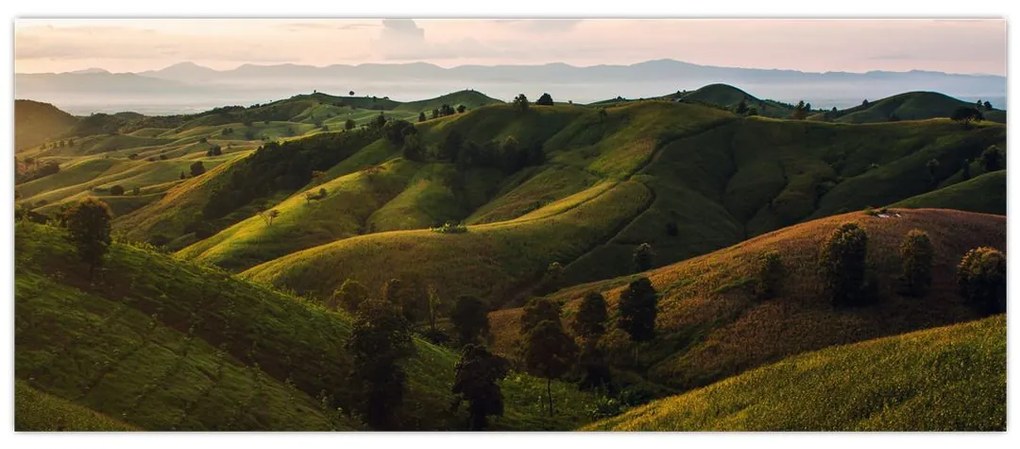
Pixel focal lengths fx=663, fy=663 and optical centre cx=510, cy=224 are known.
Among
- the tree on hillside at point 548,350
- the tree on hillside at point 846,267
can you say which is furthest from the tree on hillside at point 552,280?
the tree on hillside at point 846,267

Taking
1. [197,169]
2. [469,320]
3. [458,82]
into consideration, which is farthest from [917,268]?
[197,169]

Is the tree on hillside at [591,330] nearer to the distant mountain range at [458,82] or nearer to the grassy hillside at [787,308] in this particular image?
the grassy hillside at [787,308]

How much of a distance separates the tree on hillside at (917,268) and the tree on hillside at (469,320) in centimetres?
2982

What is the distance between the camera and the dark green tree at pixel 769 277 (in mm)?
45966

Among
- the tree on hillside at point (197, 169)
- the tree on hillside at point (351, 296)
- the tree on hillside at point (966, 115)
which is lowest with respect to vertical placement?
the tree on hillside at point (351, 296)

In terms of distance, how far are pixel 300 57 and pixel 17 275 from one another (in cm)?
2045

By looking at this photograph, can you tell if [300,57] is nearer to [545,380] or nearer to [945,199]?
[545,380]

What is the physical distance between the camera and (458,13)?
3600cm

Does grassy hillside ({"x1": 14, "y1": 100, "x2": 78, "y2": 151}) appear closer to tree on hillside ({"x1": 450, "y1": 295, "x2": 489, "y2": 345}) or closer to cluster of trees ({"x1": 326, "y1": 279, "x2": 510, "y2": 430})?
cluster of trees ({"x1": 326, "y1": 279, "x2": 510, "y2": 430})

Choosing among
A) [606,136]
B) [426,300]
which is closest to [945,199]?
[606,136]

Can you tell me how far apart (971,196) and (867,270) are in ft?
155

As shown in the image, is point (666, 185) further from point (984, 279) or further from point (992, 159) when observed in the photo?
point (984, 279)

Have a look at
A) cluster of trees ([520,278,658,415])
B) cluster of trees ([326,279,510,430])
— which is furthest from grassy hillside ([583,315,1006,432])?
cluster of trees ([520,278,658,415])

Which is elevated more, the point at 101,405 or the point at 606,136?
the point at 606,136
